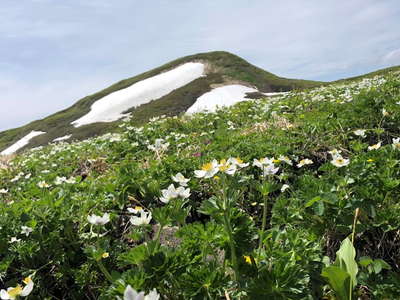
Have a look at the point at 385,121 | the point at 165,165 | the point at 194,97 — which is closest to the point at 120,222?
the point at 165,165

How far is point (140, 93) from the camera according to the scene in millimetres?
54438

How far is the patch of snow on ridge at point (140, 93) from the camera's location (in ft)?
163

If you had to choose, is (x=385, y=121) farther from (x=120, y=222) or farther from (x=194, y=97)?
(x=194, y=97)

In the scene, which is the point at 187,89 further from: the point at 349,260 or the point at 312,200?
the point at 349,260

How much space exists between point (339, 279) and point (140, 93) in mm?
54505

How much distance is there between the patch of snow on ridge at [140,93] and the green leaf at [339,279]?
1801 inches

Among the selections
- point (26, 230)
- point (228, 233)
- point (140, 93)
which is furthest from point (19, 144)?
point (228, 233)

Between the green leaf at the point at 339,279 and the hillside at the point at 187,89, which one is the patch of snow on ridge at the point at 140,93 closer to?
the hillside at the point at 187,89

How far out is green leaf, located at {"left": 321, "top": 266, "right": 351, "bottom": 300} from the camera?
1985 mm

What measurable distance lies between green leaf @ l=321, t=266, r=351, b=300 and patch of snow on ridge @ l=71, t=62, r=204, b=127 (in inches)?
1801

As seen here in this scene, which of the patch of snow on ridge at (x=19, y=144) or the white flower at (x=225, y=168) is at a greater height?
the white flower at (x=225, y=168)

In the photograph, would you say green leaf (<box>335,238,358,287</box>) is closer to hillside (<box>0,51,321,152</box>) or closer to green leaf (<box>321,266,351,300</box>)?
green leaf (<box>321,266,351,300</box>)

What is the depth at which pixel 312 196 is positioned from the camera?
2.82m

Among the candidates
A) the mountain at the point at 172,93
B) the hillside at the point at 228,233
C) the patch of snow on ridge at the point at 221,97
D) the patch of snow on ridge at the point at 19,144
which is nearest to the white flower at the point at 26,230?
the hillside at the point at 228,233
